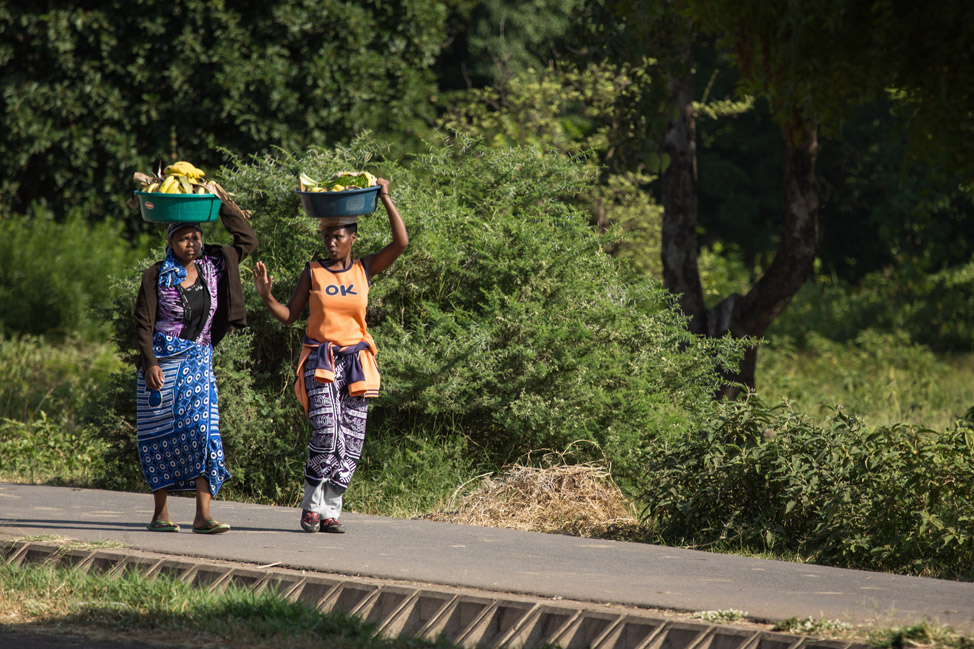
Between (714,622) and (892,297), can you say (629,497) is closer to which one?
(714,622)

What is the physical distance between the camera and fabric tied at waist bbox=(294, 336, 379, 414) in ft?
20.8

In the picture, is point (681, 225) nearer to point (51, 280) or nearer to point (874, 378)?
point (874, 378)

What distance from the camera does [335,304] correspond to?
21.0 feet

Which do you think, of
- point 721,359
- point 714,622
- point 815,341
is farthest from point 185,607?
point 815,341

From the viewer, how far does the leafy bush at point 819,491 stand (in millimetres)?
5973

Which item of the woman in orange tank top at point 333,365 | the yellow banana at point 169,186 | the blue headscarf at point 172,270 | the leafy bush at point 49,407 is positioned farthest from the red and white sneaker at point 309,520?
the leafy bush at point 49,407

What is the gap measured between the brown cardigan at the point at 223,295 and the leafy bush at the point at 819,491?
2643 mm

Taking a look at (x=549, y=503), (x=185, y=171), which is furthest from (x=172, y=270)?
(x=549, y=503)

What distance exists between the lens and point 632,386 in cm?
822

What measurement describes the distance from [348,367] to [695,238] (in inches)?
236

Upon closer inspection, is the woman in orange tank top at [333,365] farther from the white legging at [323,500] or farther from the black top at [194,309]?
the black top at [194,309]

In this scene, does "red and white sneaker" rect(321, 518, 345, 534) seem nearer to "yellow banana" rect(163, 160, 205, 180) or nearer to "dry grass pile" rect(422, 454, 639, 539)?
"dry grass pile" rect(422, 454, 639, 539)

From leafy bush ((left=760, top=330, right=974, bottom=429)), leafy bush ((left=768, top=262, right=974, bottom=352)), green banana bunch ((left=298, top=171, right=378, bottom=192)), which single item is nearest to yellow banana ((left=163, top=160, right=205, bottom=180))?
green banana bunch ((left=298, top=171, right=378, bottom=192))

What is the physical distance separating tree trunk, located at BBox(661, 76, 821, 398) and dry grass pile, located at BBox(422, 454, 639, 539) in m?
3.12
